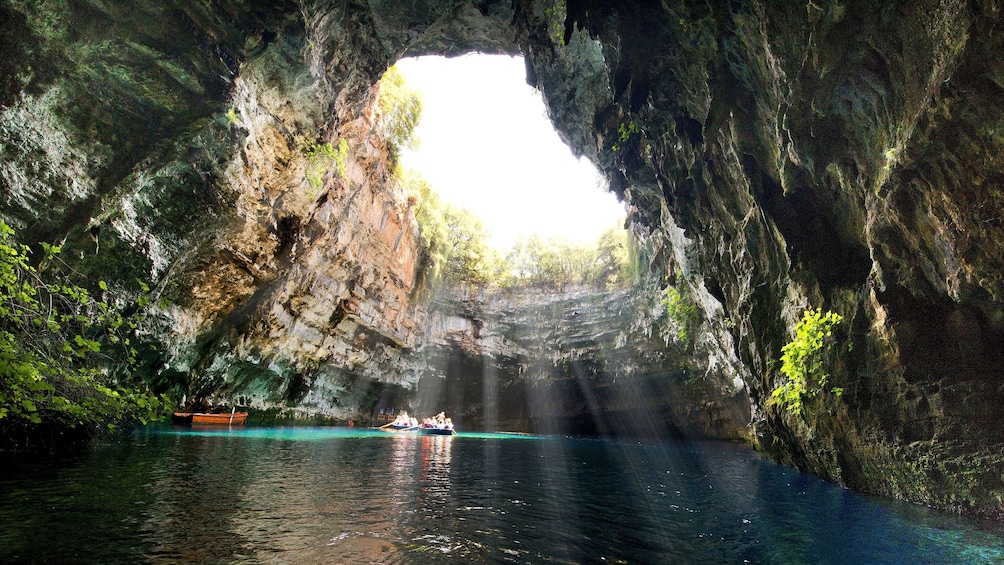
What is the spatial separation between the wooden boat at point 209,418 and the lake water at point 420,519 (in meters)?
9.96

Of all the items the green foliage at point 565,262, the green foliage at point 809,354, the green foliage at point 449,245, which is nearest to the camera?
the green foliage at point 809,354

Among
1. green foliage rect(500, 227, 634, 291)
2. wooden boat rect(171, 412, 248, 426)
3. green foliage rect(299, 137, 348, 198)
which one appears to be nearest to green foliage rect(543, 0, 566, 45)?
green foliage rect(299, 137, 348, 198)

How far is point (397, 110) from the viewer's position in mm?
20328

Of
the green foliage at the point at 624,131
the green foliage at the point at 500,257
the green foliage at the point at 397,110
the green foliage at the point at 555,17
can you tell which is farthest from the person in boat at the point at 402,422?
the green foliage at the point at 555,17

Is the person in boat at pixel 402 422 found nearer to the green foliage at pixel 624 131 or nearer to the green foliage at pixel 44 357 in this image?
the green foliage at pixel 44 357

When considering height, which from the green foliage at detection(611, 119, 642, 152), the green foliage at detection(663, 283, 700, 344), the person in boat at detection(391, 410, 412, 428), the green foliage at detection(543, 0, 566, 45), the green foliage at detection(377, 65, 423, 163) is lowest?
the person in boat at detection(391, 410, 412, 428)

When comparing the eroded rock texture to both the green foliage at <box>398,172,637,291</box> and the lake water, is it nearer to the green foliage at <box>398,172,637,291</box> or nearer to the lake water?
the lake water

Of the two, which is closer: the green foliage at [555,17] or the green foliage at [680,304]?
the green foliage at [555,17]

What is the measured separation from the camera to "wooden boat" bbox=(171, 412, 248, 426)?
16.5 m

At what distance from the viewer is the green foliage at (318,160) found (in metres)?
14.1

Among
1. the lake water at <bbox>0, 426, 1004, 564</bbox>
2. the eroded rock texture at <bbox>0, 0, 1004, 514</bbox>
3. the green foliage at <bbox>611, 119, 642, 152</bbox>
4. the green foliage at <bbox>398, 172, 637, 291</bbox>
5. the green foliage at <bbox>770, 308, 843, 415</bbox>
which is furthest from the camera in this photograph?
the green foliage at <bbox>398, 172, 637, 291</bbox>

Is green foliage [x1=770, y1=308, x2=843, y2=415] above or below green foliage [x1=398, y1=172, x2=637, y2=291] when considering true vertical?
below

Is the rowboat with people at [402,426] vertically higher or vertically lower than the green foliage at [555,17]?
lower

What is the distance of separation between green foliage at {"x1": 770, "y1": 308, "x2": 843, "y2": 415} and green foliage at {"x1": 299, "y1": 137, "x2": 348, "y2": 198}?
1387 cm
